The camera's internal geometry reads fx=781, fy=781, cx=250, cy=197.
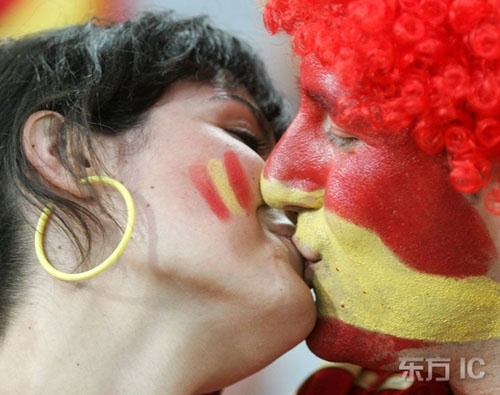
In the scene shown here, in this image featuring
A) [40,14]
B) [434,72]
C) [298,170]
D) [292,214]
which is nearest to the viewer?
[434,72]

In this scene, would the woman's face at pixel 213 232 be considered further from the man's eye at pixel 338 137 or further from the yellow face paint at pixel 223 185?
the man's eye at pixel 338 137

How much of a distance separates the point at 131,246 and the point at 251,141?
292 mm

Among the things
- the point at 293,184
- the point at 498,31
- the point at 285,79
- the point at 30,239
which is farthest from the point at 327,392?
the point at 285,79

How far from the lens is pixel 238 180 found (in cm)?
112

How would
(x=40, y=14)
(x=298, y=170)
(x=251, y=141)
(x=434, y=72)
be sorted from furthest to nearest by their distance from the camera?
(x=40, y=14), (x=251, y=141), (x=298, y=170), (x=434, y=72)

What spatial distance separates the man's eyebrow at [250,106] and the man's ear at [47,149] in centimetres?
25

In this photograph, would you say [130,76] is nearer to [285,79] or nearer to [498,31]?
[498,31]

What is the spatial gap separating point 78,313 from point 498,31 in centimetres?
64

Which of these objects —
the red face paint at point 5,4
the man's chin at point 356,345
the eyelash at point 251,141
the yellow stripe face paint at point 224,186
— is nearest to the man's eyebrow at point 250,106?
the eyelash at point 251,141

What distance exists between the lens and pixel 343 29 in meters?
0.92

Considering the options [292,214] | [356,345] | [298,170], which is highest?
[298,170]

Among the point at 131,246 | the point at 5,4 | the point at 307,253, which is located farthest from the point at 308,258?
the point at 5,4

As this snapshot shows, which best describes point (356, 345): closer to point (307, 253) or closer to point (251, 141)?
point (307, 253)

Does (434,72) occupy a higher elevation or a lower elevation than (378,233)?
higher
